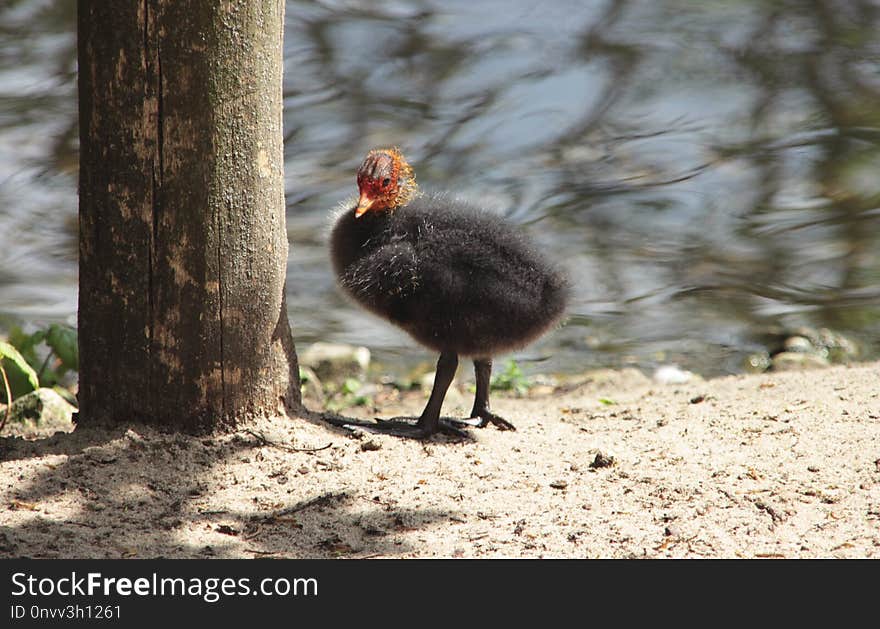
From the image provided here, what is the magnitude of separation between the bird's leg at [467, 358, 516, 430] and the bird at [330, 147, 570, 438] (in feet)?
0.60

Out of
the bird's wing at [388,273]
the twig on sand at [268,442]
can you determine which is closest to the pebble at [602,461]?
the bird's wing at [388,273]

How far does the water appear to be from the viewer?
9406mm

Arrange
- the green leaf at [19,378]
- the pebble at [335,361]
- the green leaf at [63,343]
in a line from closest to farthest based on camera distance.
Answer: the green leaf at [19,378]
the green leaf at [63,343]
the pebble at [335,361]

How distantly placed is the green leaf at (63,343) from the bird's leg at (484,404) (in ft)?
8.39

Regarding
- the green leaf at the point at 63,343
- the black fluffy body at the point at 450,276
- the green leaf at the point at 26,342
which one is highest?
the black fluffy body at the point at 450,276

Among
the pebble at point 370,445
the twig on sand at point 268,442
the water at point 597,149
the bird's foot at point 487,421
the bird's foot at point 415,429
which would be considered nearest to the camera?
the twig on sand at point 268,442

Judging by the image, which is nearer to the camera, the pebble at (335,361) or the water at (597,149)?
the pebble at (335,361)

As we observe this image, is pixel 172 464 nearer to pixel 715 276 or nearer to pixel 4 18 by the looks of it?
pixel 715 276

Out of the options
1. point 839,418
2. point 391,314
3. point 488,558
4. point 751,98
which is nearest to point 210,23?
point 391,314

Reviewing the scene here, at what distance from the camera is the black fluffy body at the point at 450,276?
5055mm

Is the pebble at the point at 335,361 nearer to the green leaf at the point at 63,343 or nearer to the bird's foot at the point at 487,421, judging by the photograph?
the green leaf at the point at 63,343

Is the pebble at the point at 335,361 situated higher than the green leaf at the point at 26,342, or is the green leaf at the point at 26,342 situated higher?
the green leaf at the point at 26,342

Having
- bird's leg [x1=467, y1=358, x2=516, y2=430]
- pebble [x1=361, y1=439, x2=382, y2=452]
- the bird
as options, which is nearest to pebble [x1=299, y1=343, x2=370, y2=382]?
bird's leg [x1=467, y1=358, x2=516, y2=430]

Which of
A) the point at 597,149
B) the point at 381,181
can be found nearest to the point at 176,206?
the point at 381,181
